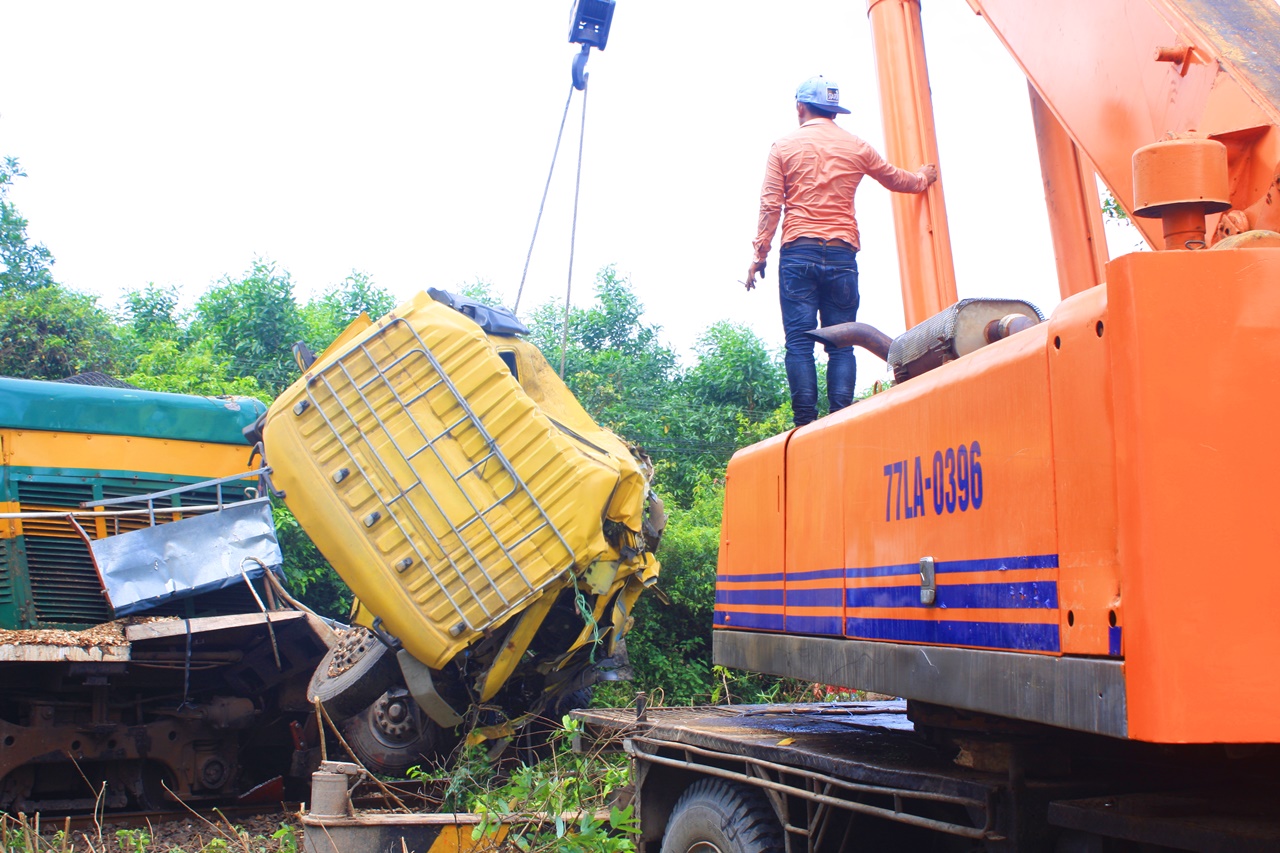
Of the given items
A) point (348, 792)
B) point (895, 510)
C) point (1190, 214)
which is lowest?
point (348, 792)

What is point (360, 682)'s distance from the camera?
7.28 m

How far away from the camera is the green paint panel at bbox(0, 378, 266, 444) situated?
814cm

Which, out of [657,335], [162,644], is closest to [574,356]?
[657,335]

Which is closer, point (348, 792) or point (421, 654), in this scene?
point (348, 792)

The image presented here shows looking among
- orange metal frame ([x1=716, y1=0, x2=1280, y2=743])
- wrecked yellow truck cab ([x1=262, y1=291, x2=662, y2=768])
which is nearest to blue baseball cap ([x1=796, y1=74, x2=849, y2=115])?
orange metal frame ([x1=716, y1=0, x2=1280, y2=743])

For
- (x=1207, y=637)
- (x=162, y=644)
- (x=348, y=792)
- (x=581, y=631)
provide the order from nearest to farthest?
(x=1207, y=637) → (x=348, y=792) → (x=581, y=631) → (x=162, y=644)

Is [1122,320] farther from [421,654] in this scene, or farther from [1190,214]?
[421,654]

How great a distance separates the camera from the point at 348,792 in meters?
5.62

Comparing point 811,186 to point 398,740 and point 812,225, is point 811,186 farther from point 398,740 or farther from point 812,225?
point 398,740

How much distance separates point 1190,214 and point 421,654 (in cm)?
559

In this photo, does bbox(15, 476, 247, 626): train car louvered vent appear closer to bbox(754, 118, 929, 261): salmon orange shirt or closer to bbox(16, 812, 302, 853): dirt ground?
bbox(16, 812, 302, 853): dirt ground

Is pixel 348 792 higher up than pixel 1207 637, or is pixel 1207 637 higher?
pixel 1207 637

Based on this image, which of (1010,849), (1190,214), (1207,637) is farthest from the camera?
(1010,849)

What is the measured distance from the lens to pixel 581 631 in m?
7.39
